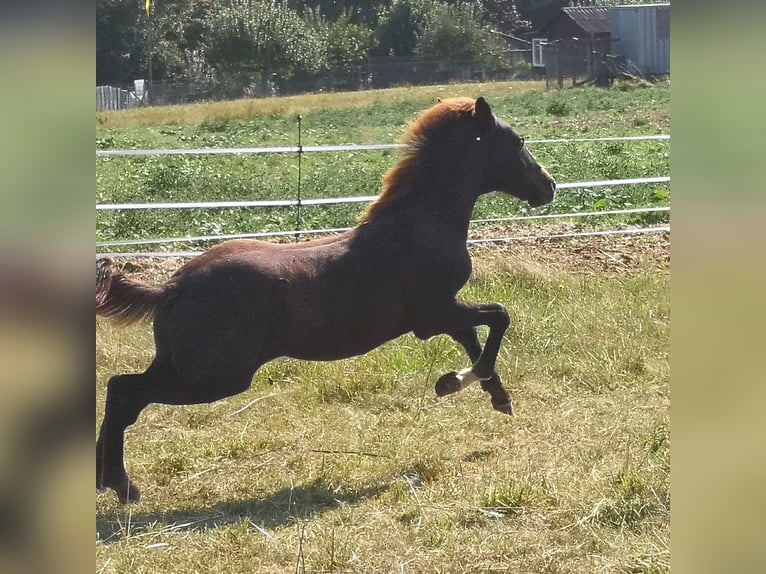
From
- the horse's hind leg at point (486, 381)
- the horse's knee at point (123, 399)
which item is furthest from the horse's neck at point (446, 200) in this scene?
the horse's knee at point (123, 399)

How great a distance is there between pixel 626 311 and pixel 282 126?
2.61 meters

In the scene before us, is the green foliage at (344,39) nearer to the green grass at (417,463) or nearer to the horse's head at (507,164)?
the horse's head at (507,164)

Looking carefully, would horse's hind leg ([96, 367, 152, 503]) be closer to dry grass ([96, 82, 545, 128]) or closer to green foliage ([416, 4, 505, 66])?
dry grass ([96, 82, 545, 128])

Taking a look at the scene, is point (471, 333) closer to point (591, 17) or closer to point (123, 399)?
point (123, 399)

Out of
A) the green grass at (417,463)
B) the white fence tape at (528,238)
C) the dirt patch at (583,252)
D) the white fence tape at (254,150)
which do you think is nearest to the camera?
the green grass at (417,463)

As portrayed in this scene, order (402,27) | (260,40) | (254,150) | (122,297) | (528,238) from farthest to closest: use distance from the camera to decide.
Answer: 1. (528,238)
2. (254,150)
3. (402,27)
4. (260,40)
5. (122,297)

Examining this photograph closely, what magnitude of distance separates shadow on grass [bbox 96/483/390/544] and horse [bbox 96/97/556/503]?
12cm

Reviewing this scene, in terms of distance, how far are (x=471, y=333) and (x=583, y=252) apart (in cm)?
263

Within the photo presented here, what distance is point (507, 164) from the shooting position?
4520mm

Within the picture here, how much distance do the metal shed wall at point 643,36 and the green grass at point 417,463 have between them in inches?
67.4

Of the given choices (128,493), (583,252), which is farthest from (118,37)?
(583,252)

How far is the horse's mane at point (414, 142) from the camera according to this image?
14.5ft


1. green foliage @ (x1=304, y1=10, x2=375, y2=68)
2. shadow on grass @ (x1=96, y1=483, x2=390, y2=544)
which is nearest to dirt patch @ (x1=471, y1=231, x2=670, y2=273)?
green foliage @ (x1=304, y1=10, x2=375, y2=68)

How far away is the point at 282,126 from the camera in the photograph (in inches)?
221
